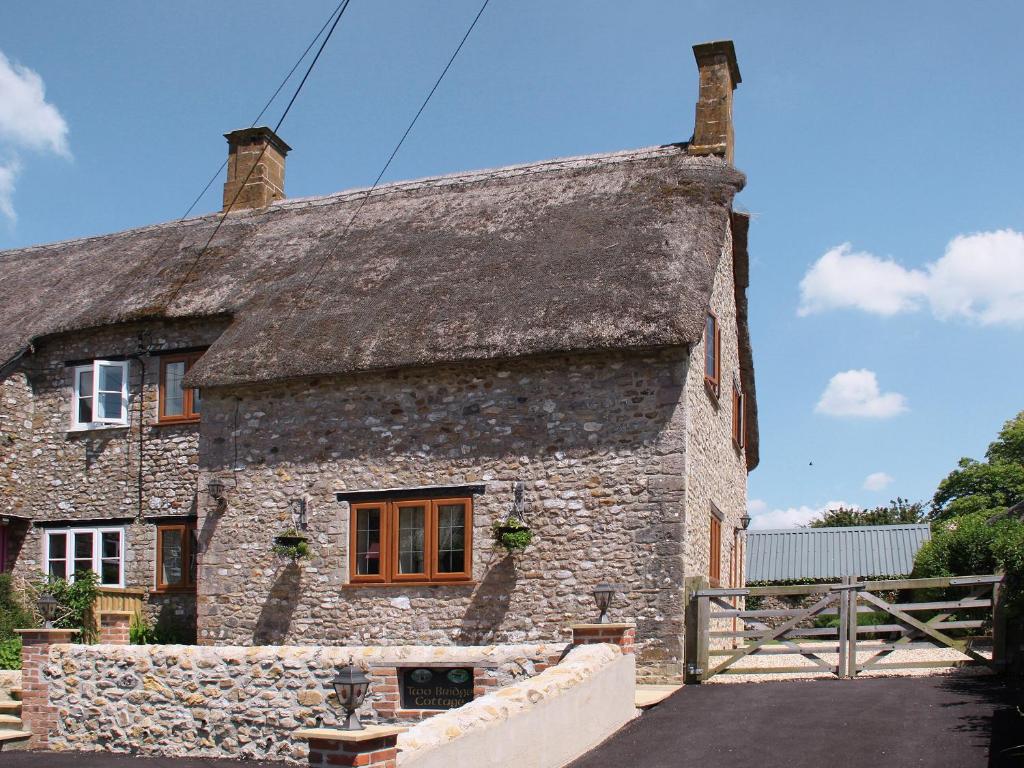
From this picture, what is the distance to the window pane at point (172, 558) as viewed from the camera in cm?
1766

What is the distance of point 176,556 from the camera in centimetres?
1777

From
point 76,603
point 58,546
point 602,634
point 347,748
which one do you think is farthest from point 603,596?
point 58,546

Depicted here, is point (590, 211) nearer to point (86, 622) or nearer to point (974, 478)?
point (86, 622)

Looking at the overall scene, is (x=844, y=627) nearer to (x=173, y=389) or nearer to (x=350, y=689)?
(x=350, y=689)

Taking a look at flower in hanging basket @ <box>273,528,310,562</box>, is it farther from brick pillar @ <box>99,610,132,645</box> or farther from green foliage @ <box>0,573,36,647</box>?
green foliage @ <box>0,573,36,647</box>

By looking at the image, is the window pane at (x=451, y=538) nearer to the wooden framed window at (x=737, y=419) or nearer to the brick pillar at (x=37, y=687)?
the brick pillar at (x=37, y=687)

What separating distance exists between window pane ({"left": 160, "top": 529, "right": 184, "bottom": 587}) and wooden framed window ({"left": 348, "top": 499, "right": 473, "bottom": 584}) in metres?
3.70

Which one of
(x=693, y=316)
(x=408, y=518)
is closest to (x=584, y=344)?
(x=693, y=316)

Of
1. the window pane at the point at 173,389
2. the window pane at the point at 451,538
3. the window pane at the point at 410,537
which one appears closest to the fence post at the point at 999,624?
the window pane at the point at 451,538

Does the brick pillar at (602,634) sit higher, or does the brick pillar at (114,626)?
the brick pillar at (602,634)

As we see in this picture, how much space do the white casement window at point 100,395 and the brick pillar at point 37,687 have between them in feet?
17.6

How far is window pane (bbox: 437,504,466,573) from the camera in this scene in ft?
49.0

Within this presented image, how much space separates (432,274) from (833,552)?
774 inches

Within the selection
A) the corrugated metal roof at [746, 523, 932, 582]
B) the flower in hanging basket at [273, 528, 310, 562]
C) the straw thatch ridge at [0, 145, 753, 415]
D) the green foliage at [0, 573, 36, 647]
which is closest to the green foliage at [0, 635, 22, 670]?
the green foliage at [0, 573, 36, 647]
